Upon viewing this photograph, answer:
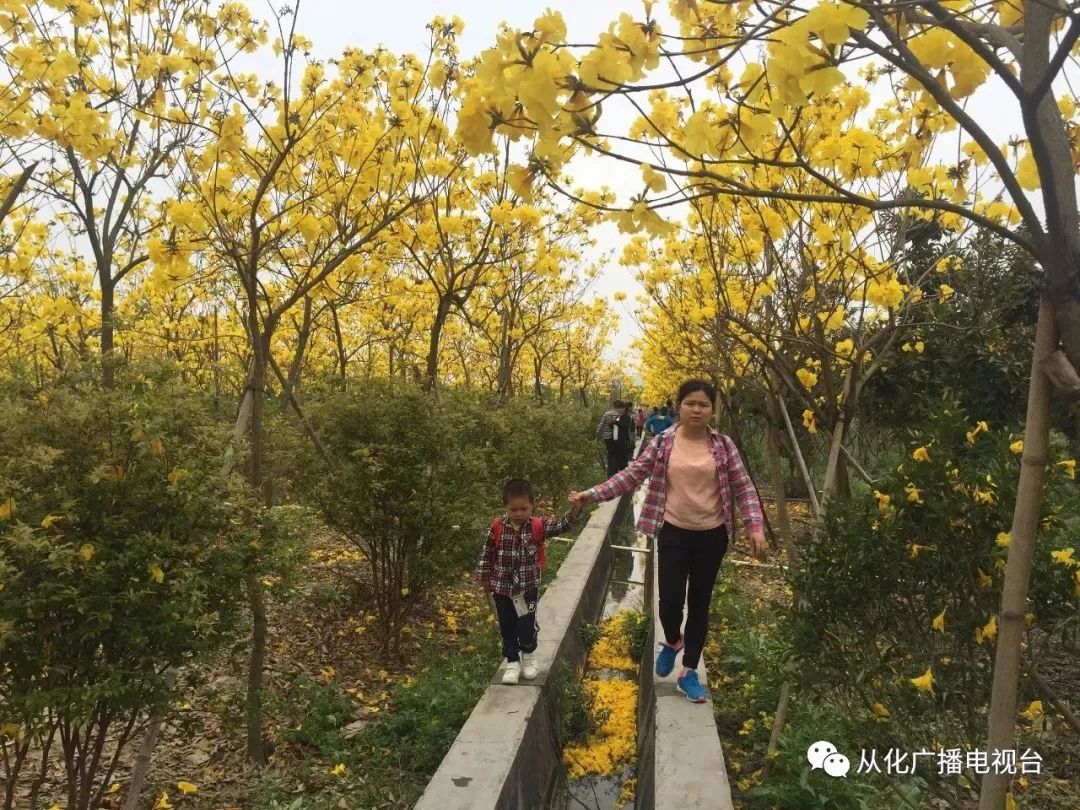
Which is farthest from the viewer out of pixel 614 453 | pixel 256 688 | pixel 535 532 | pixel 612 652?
pixel 614 453

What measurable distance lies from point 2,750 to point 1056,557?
339 centimetres

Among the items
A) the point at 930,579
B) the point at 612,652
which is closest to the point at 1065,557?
the point at 930,579

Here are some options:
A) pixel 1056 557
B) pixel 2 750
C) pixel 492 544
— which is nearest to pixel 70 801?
pixel 2 750

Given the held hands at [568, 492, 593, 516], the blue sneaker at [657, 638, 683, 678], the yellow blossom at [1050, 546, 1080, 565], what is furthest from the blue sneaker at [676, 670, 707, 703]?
the yellow blossom at [1050, 546, 1080, 565]

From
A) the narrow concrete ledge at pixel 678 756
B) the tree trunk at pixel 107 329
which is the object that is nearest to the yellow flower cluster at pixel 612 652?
the narrow concrete ledge at pixel 678 756

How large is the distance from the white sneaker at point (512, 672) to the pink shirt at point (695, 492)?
1134 mm

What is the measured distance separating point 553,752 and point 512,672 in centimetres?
51

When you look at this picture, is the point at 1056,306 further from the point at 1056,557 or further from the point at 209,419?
the point at 209,419

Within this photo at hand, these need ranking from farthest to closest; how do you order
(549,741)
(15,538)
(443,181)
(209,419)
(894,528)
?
(443,181), (549,741), (209,419), (894,528), (15,538)

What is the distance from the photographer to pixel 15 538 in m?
1.98

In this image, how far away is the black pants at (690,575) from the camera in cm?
348

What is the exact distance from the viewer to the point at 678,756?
3.05m

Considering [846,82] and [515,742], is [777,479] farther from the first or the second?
[846,82]

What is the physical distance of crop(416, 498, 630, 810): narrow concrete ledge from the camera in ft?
9.07
